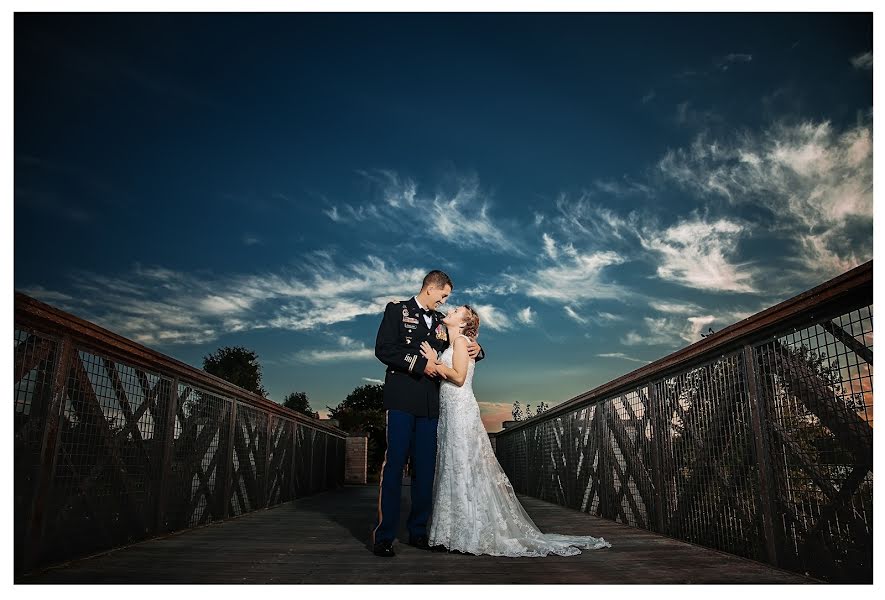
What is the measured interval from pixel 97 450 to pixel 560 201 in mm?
18303

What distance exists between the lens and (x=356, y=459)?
14.4m

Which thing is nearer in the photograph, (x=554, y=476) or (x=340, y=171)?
(x=554, y=476)

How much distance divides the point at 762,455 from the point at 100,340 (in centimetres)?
317

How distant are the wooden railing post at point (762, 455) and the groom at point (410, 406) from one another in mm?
1638

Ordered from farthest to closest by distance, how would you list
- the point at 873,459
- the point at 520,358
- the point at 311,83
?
the point at 520,358, the point at 311,83, the point at 873,459

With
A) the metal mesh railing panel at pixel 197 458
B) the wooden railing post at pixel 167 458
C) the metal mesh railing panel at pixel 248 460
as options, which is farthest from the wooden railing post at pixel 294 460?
the wooden railing post at pixel 167 458

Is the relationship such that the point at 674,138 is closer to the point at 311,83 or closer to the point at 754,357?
the point at 311,83

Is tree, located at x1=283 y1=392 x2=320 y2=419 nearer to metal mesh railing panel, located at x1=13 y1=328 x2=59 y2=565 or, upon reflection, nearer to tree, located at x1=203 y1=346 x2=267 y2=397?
tree, located at x1=203 y1=346 x2=267 y2=397

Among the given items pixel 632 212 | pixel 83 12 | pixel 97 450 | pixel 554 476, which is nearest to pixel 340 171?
pixel 632 212

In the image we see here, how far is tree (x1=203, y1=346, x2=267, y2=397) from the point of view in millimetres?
37531

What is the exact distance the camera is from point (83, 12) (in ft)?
11.7

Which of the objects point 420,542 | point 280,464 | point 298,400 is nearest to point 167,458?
point 420,542

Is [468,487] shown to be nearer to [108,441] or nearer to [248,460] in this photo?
[108,441]

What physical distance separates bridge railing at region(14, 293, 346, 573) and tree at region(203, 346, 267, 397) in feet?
111
